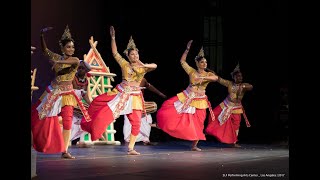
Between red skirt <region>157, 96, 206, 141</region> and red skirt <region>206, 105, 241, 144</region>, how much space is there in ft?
3.13

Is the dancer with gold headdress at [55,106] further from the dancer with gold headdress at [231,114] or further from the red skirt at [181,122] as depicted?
the dancer with gold headdress at [231,114]

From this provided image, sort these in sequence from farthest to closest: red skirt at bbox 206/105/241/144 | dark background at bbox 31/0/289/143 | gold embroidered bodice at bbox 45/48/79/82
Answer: dark background at bbox 31/0/289/143 < red skirt at bbox 206/105/241/144 < gold embroidered bodice at bbox 45/48/79/82

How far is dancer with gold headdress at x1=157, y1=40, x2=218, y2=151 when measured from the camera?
26.1ft

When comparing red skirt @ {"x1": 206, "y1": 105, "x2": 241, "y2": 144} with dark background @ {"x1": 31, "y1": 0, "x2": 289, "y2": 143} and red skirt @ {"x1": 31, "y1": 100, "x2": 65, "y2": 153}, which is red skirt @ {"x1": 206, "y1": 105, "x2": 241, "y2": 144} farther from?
red skirt @ {"x1": 31, "y1": 100, "x2": 65, "y2": 153}

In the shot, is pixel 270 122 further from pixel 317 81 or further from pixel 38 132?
pixel 317 81

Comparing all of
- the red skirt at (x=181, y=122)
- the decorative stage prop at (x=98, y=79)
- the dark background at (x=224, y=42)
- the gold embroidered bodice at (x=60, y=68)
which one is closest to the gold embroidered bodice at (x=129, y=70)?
the gold embroidered bodice at (x=60, y=68)

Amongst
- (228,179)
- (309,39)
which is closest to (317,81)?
(309,39)

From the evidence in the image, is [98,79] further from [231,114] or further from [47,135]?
[47,135]

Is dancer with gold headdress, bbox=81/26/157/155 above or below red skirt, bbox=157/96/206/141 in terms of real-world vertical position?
above

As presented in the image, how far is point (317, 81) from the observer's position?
3691mm

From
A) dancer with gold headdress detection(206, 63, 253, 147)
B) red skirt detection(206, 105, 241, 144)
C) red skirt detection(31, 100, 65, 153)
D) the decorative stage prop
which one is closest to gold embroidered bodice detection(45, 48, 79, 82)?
red skirt detection(31, 100, 65, 153)

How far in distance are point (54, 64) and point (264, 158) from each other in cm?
247
